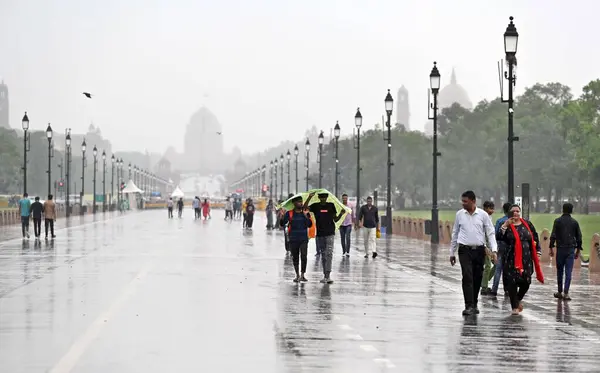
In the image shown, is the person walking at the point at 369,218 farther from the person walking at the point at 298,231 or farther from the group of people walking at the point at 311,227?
the person walking at the point at 298,231

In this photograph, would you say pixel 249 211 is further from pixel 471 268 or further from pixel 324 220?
pixel 471 268

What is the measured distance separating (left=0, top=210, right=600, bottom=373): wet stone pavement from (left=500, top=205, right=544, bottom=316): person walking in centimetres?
39

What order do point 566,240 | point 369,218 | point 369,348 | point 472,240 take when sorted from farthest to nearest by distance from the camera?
point 369,218, point 566,240, point 472,240, point 369,348

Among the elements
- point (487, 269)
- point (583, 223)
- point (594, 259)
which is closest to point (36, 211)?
point (594, 259)

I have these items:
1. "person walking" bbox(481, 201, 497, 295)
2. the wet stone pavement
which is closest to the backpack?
the wet stone pavement

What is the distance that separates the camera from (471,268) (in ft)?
61.9

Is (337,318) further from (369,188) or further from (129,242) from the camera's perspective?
(369,188)

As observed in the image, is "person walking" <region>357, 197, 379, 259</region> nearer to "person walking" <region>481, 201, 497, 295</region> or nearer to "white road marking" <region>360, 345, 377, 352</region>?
"person walking" <region>481, 201, 497, 295</region>

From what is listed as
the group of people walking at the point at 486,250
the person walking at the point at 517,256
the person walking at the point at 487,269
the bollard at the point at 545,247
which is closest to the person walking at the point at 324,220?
the person walking at the point at 487,269

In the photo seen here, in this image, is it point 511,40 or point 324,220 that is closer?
point 324,220

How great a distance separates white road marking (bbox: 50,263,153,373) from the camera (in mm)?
12391

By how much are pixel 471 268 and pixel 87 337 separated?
6.43 meters

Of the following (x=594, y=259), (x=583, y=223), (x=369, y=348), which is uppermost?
(x=583, y=223)

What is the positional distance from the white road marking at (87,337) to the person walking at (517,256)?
5.83 metres
